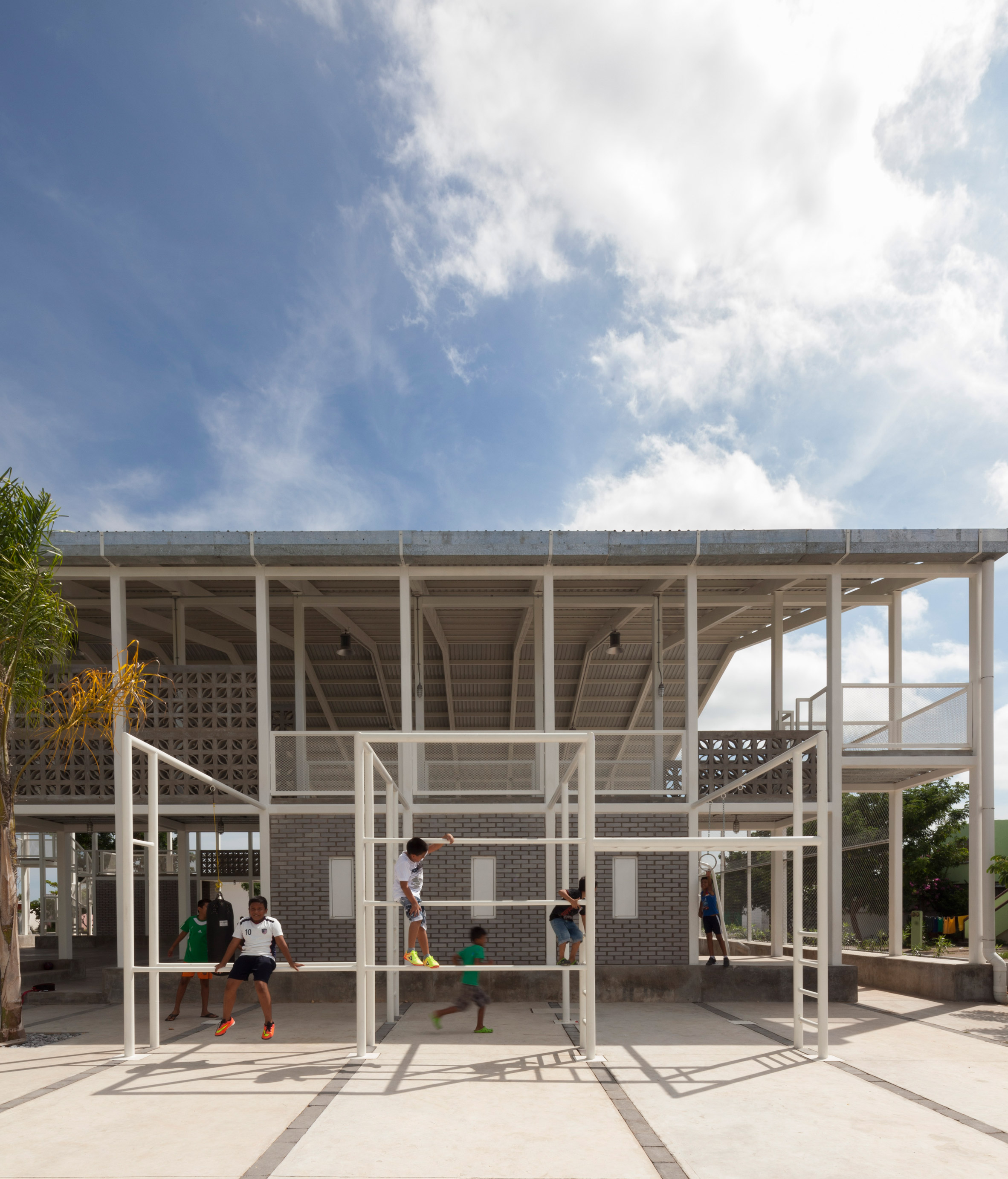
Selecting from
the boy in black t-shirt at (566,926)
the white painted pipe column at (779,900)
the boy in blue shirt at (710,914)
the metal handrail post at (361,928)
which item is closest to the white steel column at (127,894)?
the metal handrail post at (361,928)

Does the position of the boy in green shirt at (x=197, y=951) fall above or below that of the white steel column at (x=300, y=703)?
below

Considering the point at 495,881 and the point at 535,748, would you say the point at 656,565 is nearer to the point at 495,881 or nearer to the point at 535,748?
the point at 535,748

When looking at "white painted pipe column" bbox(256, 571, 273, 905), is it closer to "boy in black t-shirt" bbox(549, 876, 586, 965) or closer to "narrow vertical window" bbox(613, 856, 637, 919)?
"boy in black t-shirt" bbox(549, 876, 586, 965)

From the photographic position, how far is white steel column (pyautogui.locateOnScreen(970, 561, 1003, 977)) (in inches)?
552

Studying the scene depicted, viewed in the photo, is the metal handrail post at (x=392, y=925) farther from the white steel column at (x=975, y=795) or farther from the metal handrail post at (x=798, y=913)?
the white steel column at (x=975, y=795)

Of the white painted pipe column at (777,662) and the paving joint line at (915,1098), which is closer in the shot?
the paving joint line at (915,1098)

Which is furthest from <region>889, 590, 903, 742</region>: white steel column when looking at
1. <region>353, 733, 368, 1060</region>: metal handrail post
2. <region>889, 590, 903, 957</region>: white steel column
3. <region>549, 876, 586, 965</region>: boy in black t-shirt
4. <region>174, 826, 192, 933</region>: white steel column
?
<region>174, 826, 192, 933</region>: white steel column

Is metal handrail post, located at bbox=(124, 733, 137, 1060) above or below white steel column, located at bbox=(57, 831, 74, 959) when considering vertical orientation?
above

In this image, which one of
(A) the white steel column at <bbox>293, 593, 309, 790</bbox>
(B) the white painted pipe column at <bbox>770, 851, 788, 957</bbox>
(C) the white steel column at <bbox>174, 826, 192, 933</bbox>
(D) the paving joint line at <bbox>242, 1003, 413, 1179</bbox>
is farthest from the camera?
(C) the white steel column at <bbox>174, 826, 192, 933</bbox>

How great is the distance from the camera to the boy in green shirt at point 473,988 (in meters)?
10.1

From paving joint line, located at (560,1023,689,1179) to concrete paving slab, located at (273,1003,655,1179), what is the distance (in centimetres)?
6

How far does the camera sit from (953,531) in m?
13.9

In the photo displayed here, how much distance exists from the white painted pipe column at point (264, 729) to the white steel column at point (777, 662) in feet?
28.1

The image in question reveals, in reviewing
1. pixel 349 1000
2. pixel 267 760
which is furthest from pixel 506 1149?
pixel 267 760
